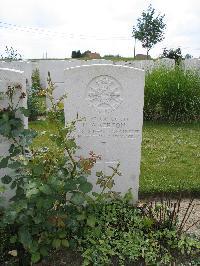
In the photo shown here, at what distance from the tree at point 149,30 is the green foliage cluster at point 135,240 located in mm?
27200

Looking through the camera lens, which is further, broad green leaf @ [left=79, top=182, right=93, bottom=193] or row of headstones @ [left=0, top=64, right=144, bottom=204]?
row of headstones @ [left=0, top=64, right=144, bottom=204]

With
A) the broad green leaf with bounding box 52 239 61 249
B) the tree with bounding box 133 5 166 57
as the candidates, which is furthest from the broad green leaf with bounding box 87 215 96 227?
the tree with bounding box 133 5 166 57

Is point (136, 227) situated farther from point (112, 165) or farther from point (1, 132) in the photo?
point (1, 132)

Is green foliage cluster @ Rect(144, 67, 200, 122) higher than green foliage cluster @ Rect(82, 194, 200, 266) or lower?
higher

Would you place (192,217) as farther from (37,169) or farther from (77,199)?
(37,169)

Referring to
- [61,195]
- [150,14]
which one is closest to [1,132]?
[61,195]

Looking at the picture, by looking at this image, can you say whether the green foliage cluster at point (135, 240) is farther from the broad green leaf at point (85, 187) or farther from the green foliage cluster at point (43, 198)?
the broad green leaf at point (85, 187)

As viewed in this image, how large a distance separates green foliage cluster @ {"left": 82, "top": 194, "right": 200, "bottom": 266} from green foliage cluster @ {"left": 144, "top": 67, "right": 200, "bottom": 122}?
18.2 feet

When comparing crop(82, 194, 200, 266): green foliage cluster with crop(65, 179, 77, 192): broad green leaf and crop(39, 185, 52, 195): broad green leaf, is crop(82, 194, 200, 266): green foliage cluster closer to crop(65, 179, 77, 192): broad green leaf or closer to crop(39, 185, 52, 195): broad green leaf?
crop(65, 179, 77, 192): broad green leaf

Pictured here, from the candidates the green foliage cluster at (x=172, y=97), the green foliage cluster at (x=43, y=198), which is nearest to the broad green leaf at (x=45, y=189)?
the green foliage cluster at (x=43, y=198)

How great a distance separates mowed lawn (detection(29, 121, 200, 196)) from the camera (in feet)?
17.3

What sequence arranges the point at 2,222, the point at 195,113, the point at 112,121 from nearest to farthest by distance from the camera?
the point at 2,222, the point at 112,121, the point at 195,113

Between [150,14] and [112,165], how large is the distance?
91.4ft

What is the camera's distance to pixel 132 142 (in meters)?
4.50
